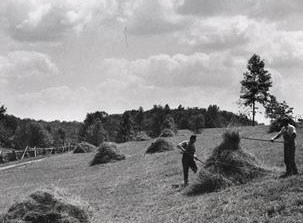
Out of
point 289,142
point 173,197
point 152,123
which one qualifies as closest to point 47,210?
point 173,197

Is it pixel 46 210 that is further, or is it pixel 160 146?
pixel 160 146

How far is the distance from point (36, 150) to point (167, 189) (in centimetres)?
4609

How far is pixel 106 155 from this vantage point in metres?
34.8

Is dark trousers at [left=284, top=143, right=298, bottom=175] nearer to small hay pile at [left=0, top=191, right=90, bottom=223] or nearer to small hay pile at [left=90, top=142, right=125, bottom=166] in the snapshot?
small hay pile at [left=0, top=191, right=90, bottom=223]

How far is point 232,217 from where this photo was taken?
35.7 ft

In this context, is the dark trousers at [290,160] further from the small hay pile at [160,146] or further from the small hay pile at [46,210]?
the small hay pile at [160,146]

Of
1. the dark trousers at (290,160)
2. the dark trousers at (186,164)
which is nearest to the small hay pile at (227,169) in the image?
the dark trousers at (186,164)

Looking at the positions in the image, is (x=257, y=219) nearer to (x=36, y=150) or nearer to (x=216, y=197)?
(x=216, y=197)

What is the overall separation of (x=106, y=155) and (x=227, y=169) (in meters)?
19.6

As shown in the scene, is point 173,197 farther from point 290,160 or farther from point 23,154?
point 23,154

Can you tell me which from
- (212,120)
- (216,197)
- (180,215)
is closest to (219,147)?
(216,197)

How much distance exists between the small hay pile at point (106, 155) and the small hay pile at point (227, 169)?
60.0 ft

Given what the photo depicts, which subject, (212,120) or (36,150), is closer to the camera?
(36,150)

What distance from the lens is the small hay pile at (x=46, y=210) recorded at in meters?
12.3
